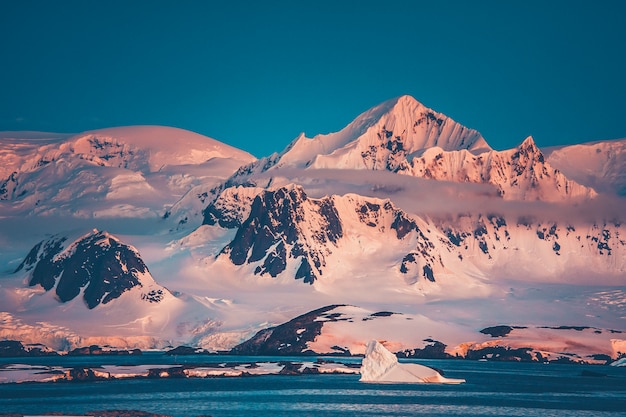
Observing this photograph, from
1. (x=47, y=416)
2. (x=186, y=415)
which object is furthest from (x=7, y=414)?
(x=186, y=415)

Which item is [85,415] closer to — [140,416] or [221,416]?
[140,416]

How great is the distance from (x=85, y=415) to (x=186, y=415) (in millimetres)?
16919

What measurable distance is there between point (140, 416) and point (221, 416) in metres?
16.6

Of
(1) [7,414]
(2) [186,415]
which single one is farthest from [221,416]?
(1) [7,414]

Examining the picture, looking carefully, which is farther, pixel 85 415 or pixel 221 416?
pixel 221 416

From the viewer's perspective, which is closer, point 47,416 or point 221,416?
point 47,416

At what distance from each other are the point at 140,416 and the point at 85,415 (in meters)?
7.14

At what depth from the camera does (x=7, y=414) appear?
183 metres

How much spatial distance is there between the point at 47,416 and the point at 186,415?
23.2m

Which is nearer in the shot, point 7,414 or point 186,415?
point 7,414

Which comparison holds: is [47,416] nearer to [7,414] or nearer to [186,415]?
[7,414]

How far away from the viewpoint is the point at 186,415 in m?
200

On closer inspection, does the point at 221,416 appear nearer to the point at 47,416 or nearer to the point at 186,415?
the point at 186,415

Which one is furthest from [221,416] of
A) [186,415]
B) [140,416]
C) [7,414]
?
[7,414]
